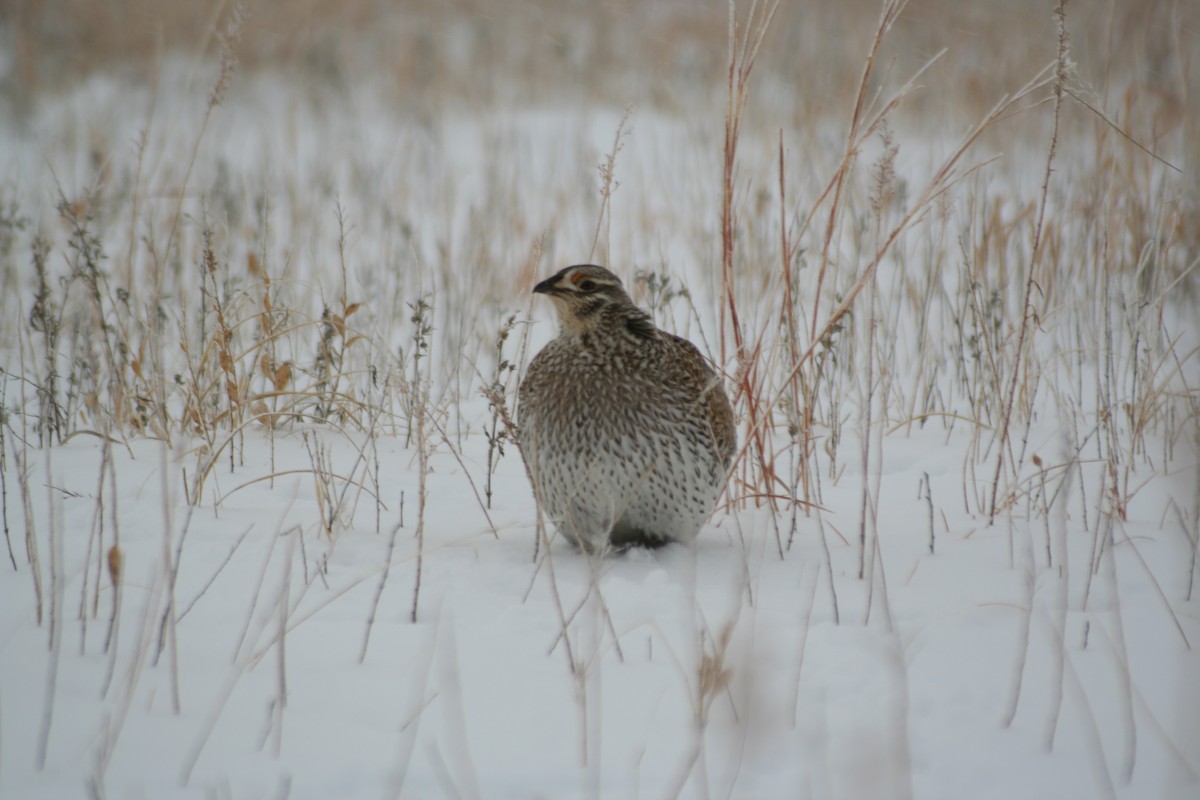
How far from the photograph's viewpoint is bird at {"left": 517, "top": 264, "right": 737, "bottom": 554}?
3.10m

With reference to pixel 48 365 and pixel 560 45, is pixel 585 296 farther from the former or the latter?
pixel 560 45

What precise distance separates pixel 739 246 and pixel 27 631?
410cm

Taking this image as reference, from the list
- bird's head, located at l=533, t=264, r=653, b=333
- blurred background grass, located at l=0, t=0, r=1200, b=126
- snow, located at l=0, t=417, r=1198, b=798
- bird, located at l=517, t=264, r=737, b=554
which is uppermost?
blurred background grass, located at l=0, t=0, r=1200, b=126

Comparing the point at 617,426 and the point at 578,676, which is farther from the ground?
the point at 617,426

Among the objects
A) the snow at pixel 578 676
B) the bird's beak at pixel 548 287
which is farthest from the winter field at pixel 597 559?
the bird's beak at pixel 548 287

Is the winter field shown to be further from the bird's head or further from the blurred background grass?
the blurred background grass

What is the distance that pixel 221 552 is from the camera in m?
2.95

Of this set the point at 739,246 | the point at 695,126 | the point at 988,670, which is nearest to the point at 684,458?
the point at 988,670

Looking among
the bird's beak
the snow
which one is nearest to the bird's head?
the bird's beak

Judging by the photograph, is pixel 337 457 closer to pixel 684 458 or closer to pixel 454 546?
pixel 454 546

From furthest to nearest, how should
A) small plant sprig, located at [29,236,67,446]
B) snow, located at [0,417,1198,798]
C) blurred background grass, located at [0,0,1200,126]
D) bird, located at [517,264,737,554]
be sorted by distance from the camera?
blurred background grass, located at [0,0,1200,126], small plant sprig, located at [29,236,67,446], bird, located at [517,264,737,554], snow, located at [0,417,1198,798]

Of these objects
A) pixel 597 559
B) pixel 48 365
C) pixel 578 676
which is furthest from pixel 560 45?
pixel 578 676

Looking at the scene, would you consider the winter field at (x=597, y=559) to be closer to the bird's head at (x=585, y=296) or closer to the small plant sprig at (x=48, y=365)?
the small plant sprig at (x=48, y=365)

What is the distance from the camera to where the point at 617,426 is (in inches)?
122
